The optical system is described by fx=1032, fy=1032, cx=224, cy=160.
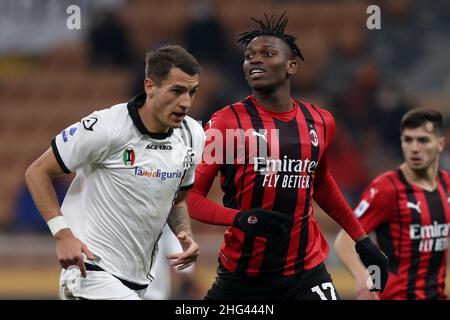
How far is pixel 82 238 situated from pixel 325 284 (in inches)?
53.7

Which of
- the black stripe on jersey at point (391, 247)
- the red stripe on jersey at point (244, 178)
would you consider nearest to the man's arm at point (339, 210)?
the red stripe on jersey at point (244, 178)

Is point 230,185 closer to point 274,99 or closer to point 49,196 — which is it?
point 274,99

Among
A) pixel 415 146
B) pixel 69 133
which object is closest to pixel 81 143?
pixel 69 133

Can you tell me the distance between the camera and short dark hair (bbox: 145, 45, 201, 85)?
5121 mm

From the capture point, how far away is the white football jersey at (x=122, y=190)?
5.06 metres

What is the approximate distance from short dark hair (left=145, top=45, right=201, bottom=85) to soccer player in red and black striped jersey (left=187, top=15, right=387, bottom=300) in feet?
1.62

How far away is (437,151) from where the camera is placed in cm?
677

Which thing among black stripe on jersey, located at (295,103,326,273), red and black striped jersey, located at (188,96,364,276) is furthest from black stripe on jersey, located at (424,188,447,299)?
black stripe on jersey, located at (295,103,326,273)

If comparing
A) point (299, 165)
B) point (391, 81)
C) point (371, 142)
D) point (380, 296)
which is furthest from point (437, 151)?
point (391, 81)

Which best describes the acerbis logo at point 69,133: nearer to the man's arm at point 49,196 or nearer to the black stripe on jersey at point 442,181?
the man's arm at point 49,196

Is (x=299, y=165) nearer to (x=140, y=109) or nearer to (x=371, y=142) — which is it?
(x=140, y=109)

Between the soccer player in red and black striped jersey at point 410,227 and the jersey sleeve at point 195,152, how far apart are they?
1429 millimetres

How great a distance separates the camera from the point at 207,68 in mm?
15023
